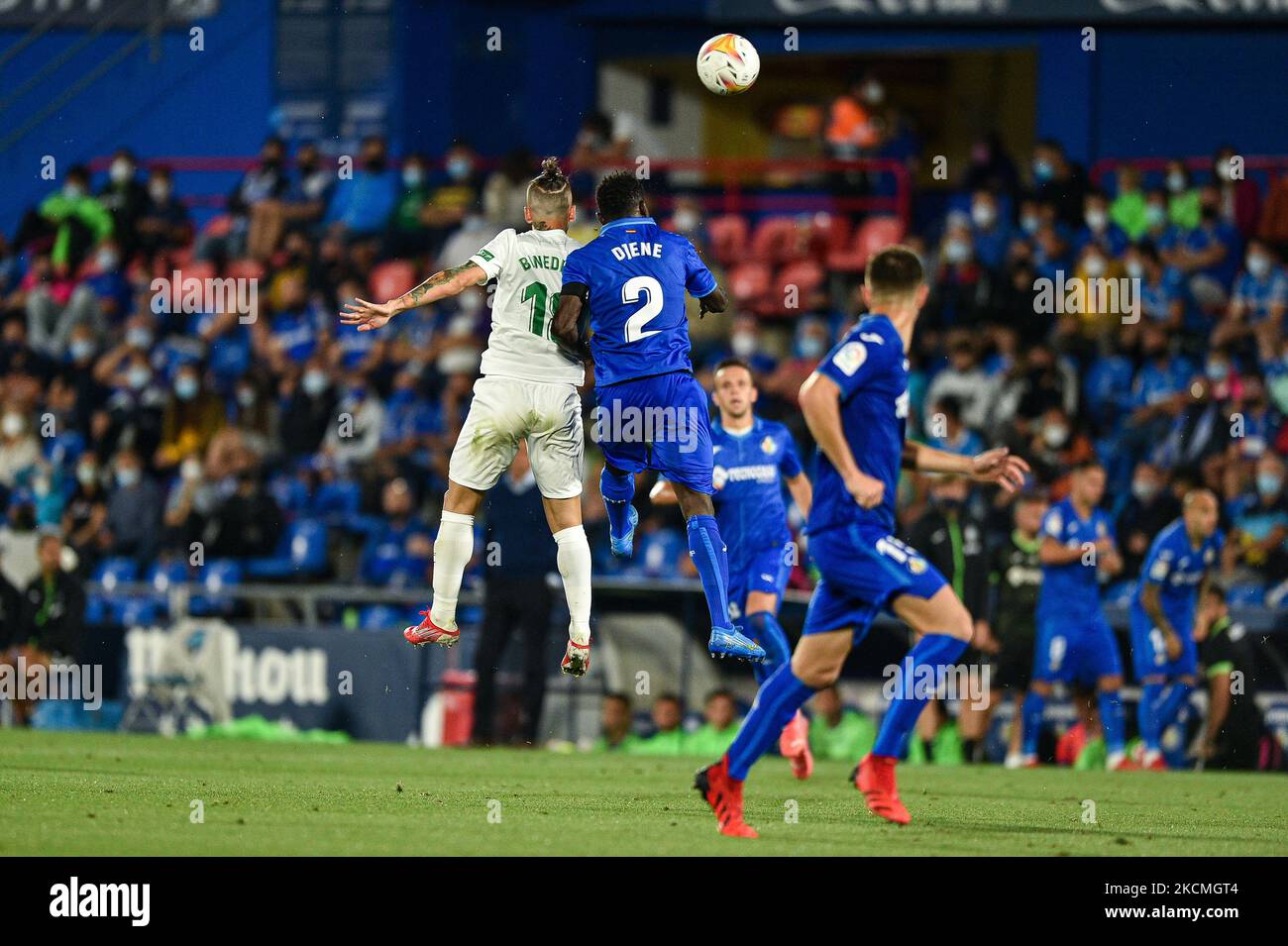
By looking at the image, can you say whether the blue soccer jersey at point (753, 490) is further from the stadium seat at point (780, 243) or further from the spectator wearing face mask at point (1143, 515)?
the stadium seat at point (780, 243)

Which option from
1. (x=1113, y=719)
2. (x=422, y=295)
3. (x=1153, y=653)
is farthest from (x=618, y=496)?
(x=1153, y=653)

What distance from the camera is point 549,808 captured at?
32.8 ft

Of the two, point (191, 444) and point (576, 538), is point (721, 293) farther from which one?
point (191, 444)

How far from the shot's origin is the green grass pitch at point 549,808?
8438 mm

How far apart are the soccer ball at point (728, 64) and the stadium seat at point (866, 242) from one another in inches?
355

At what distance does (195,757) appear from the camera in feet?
44.5

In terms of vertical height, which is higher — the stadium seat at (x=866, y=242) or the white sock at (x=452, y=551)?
the stadium seat at (x=866, y=242)

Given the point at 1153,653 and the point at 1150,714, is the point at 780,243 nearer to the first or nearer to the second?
the point at 1153,653

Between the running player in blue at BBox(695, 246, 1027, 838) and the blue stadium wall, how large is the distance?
14501 millimetres

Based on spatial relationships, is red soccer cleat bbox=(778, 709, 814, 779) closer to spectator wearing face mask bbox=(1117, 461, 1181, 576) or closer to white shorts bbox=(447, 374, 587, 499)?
white shorts bbox=(447, 374, 587, 499)

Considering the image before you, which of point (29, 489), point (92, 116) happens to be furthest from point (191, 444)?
point (92, 116)

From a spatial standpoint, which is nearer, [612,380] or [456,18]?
[612,380]

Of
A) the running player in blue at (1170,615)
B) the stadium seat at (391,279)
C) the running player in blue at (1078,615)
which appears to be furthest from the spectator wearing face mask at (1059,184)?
the stadium seat at (391,279)
